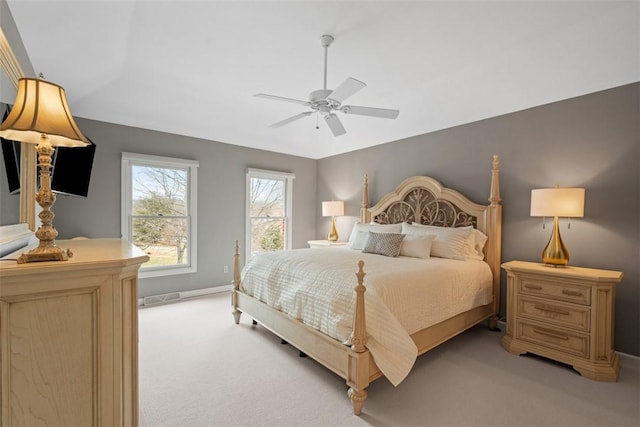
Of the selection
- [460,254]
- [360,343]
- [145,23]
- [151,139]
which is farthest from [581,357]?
[151,139]

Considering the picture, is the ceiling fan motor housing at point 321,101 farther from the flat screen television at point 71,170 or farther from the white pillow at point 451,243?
the white pillow at point 451,243

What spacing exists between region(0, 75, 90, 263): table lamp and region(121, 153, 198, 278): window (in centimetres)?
330

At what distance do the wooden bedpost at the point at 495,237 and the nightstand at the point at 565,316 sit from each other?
0.52 meters

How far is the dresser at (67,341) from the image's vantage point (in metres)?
0.95

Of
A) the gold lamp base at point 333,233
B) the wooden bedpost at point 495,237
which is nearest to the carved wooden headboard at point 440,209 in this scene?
the wooden bedpost at point 495,237

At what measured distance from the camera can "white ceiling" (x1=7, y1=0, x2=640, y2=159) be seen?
2289 mm

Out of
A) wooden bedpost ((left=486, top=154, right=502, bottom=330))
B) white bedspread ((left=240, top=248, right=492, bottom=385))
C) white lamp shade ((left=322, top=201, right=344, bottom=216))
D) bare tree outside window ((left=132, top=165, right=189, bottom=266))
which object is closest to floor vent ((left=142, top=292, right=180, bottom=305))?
bare tree outside window ((left=132, top=165, right=189, bottom=266))

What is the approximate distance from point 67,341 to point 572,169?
4126mm

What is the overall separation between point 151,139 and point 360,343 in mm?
4034

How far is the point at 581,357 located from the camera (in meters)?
2.48

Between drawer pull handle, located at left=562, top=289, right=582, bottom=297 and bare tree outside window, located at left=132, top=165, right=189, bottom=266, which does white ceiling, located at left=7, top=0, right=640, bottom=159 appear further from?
drawer pull handle, located at left=562, top=289, right=582, bottom=297

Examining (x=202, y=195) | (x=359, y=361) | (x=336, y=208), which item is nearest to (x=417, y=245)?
(x=359, y=361)

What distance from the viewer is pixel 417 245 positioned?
3.46 metres

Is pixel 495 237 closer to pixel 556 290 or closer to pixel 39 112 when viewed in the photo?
pixel 556 290
